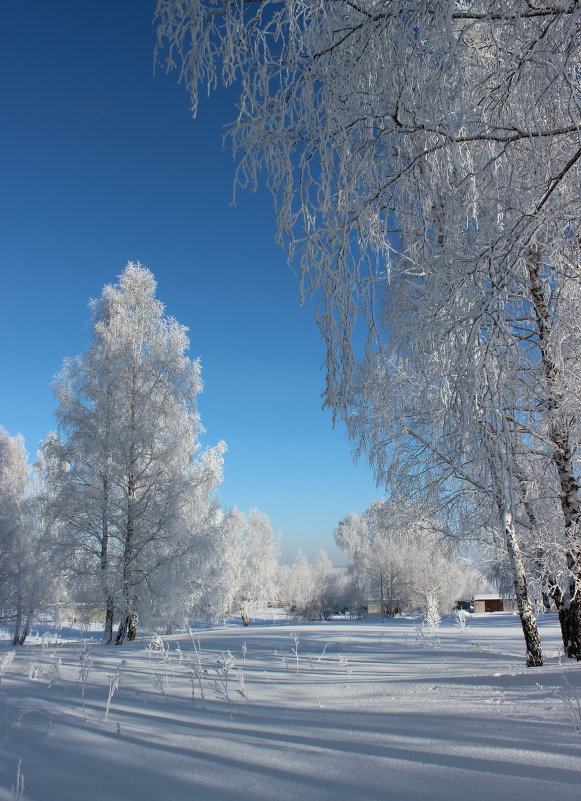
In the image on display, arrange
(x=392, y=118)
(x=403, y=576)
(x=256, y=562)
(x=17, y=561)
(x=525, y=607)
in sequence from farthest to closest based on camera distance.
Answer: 1. (x=403, y=576)
2. (x=256, y=562)
3. (x=17, y=561)
4. (x=525, y=607)
5. (x=392, y=118)

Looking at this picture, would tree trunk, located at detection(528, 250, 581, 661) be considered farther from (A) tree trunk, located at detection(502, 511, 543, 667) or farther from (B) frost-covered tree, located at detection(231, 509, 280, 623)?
(B) frost-covered tree, located at detection(231, 509, 280, 623)

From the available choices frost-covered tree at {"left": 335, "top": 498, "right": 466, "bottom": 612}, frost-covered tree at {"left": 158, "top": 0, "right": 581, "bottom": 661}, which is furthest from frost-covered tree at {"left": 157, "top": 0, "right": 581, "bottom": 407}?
frost-covered tree at {"left": 335, "top": 498, "right": 466, "bottom": 612}

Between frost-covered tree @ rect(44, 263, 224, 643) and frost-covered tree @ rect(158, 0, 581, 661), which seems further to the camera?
frost-covered tree @ rect(44, 263, 224, 643)

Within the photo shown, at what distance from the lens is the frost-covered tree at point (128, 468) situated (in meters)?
11.7

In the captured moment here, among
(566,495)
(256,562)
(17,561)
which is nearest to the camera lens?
(566,495)

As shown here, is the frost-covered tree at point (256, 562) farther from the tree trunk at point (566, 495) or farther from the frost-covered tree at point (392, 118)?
the frost-covered tree at point (392, 118)

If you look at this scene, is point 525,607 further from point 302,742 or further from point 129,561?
point 129,561

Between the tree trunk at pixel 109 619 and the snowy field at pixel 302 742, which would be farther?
the tree trunk at pixel 109 619

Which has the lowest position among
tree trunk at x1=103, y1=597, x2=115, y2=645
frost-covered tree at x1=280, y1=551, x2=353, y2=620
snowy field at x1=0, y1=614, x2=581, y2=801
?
frost-covered tree at x1=280, y1=551, x2=353, y2=620

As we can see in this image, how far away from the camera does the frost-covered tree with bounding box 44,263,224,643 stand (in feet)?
38.4

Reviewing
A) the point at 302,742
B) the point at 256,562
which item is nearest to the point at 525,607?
the point at 302,742

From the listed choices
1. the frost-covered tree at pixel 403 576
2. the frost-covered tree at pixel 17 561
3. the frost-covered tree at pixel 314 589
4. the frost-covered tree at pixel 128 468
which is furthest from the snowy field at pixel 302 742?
the frost-covered tree at pixel 314 589

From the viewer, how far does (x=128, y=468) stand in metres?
12.2

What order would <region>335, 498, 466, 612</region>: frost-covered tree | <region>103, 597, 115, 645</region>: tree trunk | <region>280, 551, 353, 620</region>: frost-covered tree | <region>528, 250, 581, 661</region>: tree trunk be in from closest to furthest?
<region>528, 250, 581, 661</region>: tree trunk, <region>103, 597, 115, 645</region>: tree trunk, <region>335, 498, 466, 612</region>: frost-covered tree, <region>280, 551, 353, 620</region>: frost-covered tree
